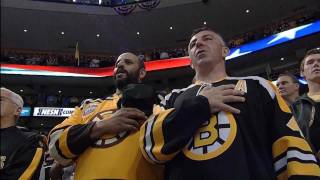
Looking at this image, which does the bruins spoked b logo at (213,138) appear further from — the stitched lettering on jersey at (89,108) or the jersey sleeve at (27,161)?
the jersey sleeve at (27,161)

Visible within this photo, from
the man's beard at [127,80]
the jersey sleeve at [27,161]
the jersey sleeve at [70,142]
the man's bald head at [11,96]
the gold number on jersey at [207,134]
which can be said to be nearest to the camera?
the gold number on jersey at [207,134]

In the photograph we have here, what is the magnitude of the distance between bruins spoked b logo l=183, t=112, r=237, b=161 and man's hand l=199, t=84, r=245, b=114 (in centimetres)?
3

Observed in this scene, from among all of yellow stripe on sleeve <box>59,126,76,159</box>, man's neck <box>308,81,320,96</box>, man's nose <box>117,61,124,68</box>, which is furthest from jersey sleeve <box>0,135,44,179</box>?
man's neck <box>308,81,320,96</box>

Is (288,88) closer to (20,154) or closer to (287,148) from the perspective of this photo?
(287,148)

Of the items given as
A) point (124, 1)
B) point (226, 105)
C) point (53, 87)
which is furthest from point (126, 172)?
point (53, 87)

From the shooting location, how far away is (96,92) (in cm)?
1755

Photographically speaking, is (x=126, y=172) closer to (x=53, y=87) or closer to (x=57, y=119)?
(x=57, y=119)

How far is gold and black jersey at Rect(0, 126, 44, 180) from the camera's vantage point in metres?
2.07

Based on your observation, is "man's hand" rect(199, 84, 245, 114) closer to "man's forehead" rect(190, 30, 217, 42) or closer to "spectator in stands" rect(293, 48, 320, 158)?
"man's forehead" rect(190, 30, 217, 42)

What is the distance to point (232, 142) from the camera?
143 centimetres

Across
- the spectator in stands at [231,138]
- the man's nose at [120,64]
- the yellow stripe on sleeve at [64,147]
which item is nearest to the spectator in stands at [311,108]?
the spectator in stands at [231,138]

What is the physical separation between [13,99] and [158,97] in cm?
109

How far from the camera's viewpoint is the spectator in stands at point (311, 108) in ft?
6.35

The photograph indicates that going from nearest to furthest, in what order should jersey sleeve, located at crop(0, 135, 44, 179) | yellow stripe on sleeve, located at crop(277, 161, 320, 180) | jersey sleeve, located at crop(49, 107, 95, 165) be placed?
yellow stripe on sleeve, located at crop(277, 161, 320, 180)
jersey sleeve, located at crop(49, 107, 95, 165)
jersey sleeve, located at crop(0, 135, 44, 179)
